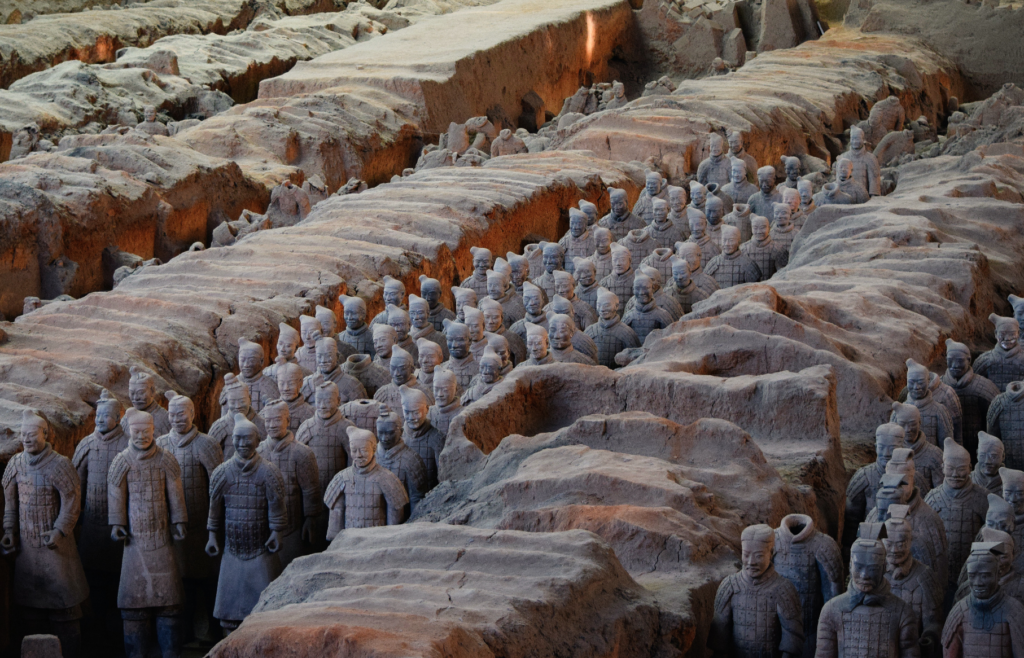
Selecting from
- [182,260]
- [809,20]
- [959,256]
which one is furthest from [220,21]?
[959,256]

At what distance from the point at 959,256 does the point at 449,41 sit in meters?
9.34

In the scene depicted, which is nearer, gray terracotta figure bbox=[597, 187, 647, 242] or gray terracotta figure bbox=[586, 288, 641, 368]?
gray terracotta figure bbox=[586, 288, 641, 368]

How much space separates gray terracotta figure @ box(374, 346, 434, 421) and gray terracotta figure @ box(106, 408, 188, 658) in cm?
119

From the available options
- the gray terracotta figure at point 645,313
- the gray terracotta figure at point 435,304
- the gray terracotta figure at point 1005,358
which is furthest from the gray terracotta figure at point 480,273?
the gray terracotta figure at point 1005,358

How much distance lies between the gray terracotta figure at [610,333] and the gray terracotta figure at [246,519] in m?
2.32

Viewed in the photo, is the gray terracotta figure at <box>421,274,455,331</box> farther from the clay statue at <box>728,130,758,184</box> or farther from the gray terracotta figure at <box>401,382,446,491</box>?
the clay statue at <box>728,130,758,184</box>

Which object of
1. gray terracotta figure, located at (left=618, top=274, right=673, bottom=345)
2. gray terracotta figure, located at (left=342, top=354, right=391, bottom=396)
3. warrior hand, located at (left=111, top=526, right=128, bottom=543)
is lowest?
warrior hand, located at (left=111, top=526, right=128, bottom=543)

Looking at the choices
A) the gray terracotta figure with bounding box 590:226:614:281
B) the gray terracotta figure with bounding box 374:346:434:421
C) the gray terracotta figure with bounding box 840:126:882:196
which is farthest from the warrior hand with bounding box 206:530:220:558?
the gray terracotta figure with bounding box 840:126:882:196

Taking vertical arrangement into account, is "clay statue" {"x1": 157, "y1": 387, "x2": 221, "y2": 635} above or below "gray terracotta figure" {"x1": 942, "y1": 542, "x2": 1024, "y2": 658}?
below

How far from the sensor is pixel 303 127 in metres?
14.0

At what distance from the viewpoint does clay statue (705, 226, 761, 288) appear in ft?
30.3

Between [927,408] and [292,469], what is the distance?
2913mm

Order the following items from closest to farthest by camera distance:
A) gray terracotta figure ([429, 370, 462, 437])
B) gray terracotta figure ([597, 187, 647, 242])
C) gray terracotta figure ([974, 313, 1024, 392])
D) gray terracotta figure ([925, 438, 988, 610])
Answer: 1. gray terracotta figure ([925, 438, 988, 610])
2. gray terracotta figure ([429, 370, 462, 437])
3. gray terracotta figure ([974, 313, 1024, 392])
4. gray terracotta figure ([597, 187, 647, 242])

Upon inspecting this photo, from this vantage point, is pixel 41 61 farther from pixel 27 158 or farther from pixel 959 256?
pixel 959 256
